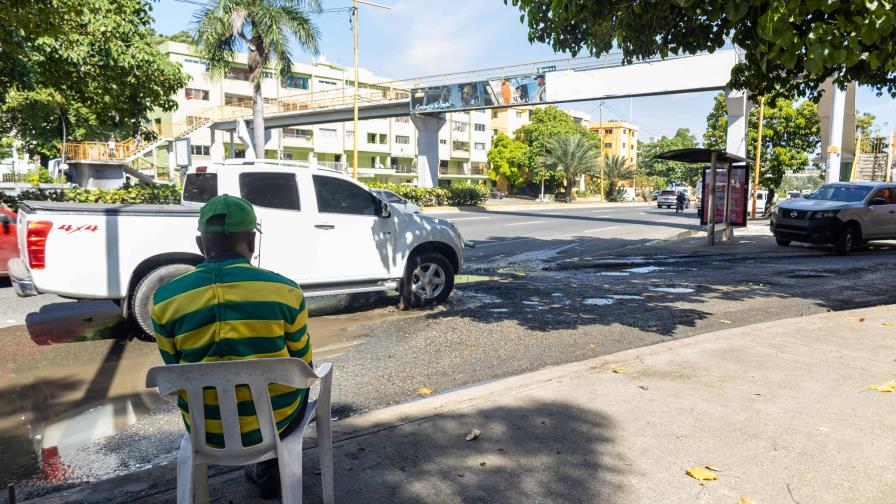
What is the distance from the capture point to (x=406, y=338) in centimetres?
653

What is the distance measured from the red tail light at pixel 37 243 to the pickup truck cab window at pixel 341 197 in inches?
107

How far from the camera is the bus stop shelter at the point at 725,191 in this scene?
661 inches

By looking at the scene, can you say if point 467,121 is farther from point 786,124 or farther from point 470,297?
point 470,297

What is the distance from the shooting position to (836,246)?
14797mm

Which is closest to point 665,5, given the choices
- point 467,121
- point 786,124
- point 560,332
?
point 560,332

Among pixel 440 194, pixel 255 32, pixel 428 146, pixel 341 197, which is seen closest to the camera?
pixel 341 197

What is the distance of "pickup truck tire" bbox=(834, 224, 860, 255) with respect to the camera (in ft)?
47.7

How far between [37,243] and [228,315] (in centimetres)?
434

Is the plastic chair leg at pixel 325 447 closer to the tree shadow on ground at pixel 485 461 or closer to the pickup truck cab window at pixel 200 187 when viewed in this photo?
the tree shadow on ground at pixel 485 461

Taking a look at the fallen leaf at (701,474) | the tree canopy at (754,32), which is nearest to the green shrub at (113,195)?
the tree canopy at (754,32)

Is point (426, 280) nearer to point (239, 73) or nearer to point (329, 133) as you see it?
point (239, 73)

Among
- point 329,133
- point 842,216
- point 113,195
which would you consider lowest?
point 842,216

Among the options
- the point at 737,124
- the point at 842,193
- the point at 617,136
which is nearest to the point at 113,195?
the point at 842,193

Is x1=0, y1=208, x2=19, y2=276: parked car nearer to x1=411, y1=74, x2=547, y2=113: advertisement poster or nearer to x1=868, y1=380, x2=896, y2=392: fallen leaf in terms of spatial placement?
x1=868, y1=380, x2=896, y2=392: fallen leaf
